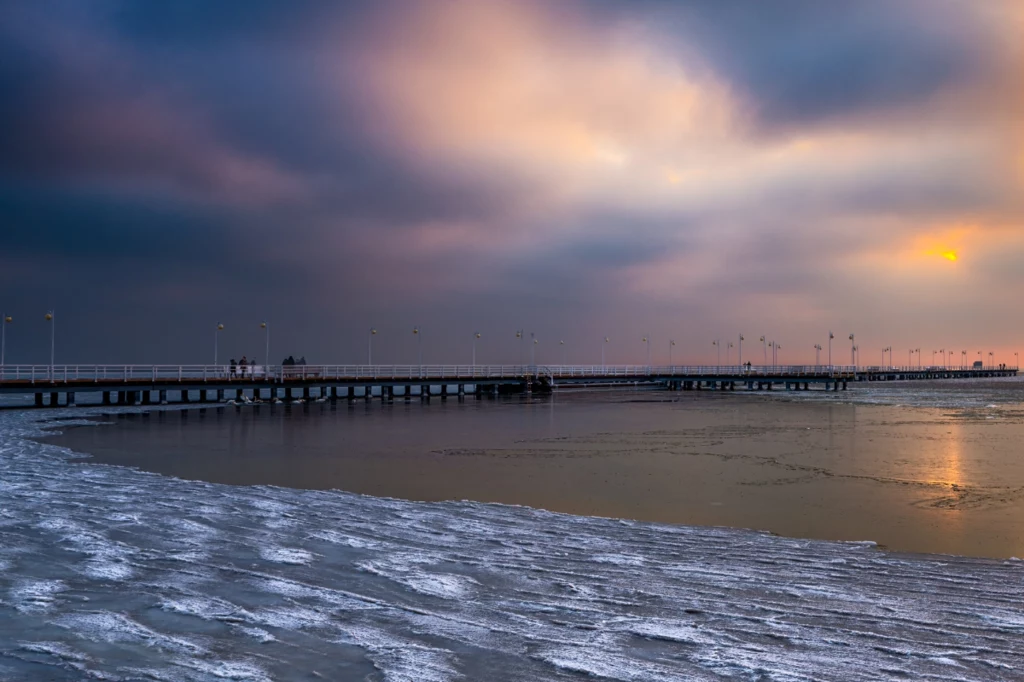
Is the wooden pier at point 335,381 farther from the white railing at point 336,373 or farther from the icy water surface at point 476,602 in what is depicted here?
the icy water surface at point 476,602

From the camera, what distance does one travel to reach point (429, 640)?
5.54 m

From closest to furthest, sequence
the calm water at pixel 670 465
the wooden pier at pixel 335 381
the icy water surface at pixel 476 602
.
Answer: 1. the icy water surface at pixel 476 602
2. the calm water at pixel 670 465
3. the wooden pier at pixel 335 381

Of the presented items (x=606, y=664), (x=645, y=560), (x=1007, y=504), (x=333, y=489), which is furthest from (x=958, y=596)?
(x=333, y=489)

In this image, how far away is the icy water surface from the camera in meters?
5.06

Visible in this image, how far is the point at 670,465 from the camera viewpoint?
16.5 m

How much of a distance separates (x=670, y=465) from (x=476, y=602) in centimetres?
1073

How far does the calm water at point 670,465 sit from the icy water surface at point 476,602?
1605 millimetres

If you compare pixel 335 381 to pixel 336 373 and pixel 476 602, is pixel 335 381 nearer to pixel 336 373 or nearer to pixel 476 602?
pixel 336 373

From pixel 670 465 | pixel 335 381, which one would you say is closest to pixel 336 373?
pixel 335 381

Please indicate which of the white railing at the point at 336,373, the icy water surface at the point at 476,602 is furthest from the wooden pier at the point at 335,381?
the icy water surface at the point at 476,602

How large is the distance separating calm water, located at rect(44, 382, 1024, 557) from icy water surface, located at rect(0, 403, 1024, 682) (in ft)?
5.27

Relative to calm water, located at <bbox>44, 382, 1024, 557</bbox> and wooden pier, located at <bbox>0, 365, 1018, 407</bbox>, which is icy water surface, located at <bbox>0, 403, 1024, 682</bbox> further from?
wooden pier, located at <bbox>0, 365, 1018, 407</bbox>

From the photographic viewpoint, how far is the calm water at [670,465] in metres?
10.7

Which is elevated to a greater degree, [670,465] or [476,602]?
[476,602]
